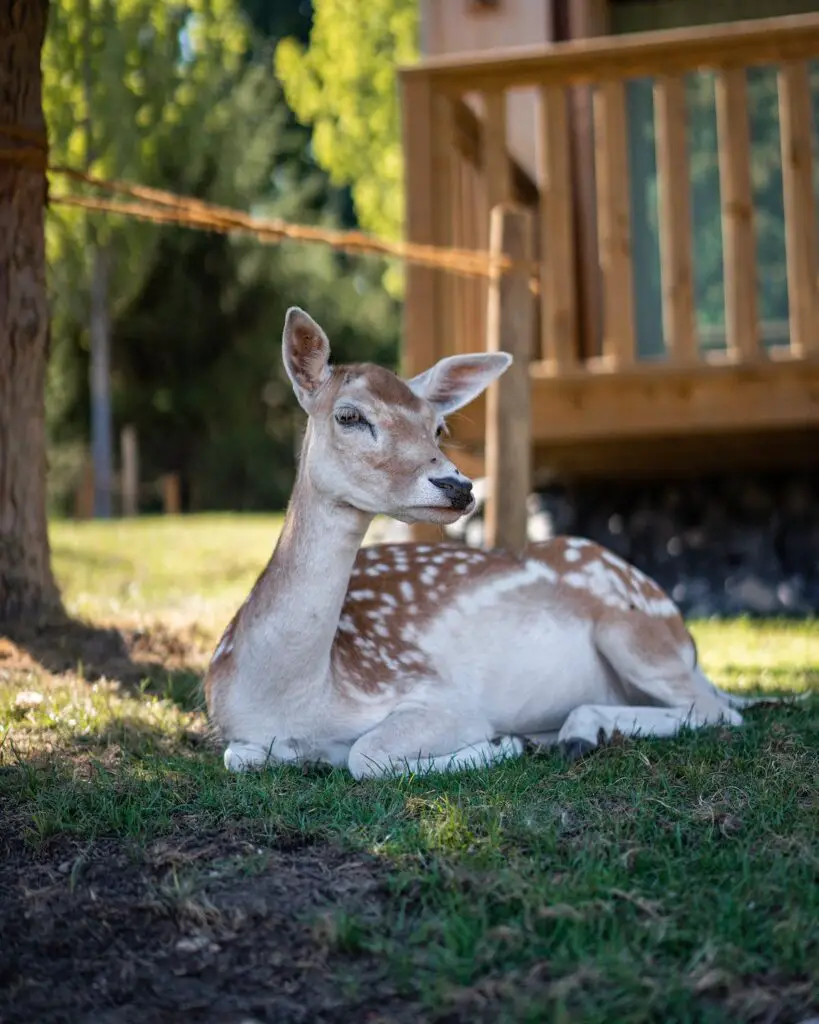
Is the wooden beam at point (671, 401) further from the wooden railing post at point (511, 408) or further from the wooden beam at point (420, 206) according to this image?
the wooden railing post at point (511, 408)

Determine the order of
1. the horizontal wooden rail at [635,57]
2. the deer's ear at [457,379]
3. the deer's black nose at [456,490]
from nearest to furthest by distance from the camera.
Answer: the deer's black nose at [456,490]
the deer's ear at [457,379]
the horizontal wooden rail at [635,57]

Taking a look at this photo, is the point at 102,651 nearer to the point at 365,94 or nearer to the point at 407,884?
the point at 407,884

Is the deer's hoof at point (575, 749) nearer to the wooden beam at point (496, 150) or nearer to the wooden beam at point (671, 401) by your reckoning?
the wooden beam at point (671, 401)

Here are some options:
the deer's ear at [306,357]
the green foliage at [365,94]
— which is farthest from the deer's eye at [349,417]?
the green foliage at [365,94]

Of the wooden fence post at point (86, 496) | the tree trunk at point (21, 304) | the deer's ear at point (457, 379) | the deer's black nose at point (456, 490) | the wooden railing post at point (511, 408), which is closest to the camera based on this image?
the deer's black nose at point (456, 490)

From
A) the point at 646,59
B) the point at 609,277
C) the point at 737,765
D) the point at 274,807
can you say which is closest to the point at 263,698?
the point at 274,807

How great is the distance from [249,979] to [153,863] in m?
0.50

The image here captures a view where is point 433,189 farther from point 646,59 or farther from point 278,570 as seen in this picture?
point 278,570

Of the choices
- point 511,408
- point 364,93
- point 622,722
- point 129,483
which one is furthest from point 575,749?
Answer: point 129,483

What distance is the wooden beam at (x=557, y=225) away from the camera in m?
6.77

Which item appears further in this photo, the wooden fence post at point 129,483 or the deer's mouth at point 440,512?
the wooden fence post at point 129,483

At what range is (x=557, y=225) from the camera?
6.83 meters

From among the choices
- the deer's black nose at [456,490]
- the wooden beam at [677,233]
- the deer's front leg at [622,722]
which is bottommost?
the deer's front leg at [622,722]

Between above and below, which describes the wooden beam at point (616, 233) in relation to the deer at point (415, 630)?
above
